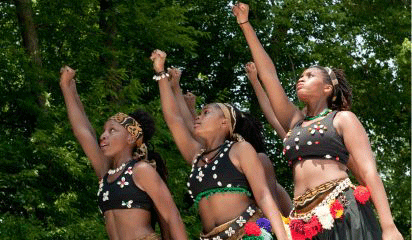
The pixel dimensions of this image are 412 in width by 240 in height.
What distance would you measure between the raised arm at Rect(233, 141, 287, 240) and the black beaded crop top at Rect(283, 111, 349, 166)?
0.31 m

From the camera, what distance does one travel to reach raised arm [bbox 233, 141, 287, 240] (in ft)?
19.0

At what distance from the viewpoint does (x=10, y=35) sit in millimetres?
14062

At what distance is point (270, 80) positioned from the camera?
19.7 ft

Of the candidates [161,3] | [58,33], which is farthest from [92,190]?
[161,3]

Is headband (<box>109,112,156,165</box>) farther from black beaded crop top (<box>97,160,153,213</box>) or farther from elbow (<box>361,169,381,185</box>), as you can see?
elbow (<box>361,169,381,185</box>)

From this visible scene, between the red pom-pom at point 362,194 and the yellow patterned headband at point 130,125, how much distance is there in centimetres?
190

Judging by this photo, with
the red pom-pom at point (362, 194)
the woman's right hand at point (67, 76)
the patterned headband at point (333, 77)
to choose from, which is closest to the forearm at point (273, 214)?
the red pom-pom at point (362, 194)

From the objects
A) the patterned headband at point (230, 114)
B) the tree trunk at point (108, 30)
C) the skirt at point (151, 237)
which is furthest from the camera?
the tree trunk at point (108, 30)

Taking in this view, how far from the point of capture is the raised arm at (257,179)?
227 inches

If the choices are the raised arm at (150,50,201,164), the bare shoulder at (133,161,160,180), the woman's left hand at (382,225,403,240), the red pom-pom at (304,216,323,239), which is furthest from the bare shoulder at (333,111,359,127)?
the bare shoulder at (133,161,160,180)

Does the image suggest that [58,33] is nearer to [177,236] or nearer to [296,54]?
[296,54]

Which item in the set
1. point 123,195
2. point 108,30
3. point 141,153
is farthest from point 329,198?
point 108,30

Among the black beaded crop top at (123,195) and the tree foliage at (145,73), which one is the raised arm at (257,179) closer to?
the black beaded crop top at (123,195)

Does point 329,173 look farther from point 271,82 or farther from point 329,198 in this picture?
point 271,82
